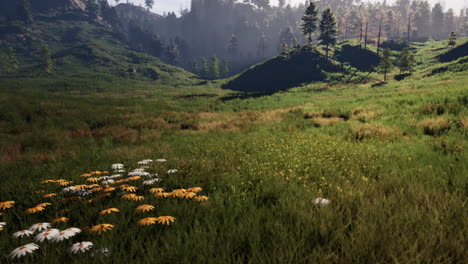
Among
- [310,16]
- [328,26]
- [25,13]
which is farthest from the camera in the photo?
[25,13]

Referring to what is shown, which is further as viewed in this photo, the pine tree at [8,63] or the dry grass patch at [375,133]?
the pine tree at [8,63]

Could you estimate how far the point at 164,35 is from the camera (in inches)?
7835

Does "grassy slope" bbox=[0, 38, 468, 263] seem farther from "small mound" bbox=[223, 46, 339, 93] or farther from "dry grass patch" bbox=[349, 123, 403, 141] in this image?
"small mound" bbox=[223, 46, 339, 93]

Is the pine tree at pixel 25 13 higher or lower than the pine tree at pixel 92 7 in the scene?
lower

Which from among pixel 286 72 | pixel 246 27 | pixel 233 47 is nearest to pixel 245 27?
pixel 246 27

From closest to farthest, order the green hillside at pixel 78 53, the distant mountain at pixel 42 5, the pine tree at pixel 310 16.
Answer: the pine tree at pixel 310 16, the green hillside at pixel 78 53, the distant mountain at pixel 42 5

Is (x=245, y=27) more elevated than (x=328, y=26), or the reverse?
(x=245, y=27)

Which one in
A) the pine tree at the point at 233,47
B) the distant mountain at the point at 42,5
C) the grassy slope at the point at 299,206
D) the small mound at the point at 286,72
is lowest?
the grassy slope at the point at 299,206

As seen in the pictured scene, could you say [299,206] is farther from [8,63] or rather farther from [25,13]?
[25,13]

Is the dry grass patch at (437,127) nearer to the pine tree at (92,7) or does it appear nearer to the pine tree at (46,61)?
the pine tree at (46,61)

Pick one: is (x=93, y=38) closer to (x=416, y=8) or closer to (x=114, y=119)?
(x=114, y=119)

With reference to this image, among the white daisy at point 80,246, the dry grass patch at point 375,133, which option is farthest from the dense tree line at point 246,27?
the white daisy at point 80,246

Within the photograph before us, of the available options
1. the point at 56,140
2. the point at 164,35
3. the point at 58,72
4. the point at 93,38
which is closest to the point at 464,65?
the point at 56,140

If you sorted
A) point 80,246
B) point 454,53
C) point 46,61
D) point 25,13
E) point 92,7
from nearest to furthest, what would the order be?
point 80,246
point 454,53
point 46,61
point 25,13
point 92,7
